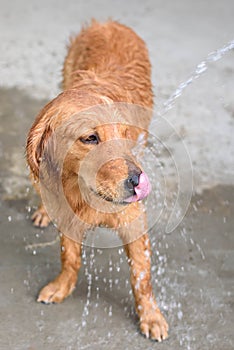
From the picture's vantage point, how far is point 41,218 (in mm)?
4301

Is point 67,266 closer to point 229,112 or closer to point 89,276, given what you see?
point 89,276

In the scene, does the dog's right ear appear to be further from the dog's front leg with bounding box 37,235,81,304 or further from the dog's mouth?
the dog's front leg with bounding box 37,235,81,304

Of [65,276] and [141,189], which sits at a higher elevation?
[141,189]

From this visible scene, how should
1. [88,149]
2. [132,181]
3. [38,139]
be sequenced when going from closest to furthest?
[132,181] → [88,149] → [38,139]

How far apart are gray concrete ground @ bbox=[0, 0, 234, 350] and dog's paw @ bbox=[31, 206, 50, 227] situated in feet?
0.16

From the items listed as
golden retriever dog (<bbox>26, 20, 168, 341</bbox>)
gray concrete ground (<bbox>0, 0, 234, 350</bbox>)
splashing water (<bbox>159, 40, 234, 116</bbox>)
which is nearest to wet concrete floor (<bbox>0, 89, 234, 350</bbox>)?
gray concrete ground (<bbox>0, 0, 234, 350</bbox>)

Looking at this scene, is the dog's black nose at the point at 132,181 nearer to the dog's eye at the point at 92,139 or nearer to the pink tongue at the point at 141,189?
the pink tongue at the point at 141,189

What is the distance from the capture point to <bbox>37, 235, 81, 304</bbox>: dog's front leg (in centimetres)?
363

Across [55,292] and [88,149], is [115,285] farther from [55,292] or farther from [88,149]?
[88,149]

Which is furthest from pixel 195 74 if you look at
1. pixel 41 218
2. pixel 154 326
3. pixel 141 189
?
pixel 141 189

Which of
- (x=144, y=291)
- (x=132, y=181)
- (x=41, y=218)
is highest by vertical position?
(x=132, y=181)

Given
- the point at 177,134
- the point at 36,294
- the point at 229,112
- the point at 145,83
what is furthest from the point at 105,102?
the point at 229,112

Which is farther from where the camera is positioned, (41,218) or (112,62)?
(41,218)

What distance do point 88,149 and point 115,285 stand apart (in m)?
1.14
